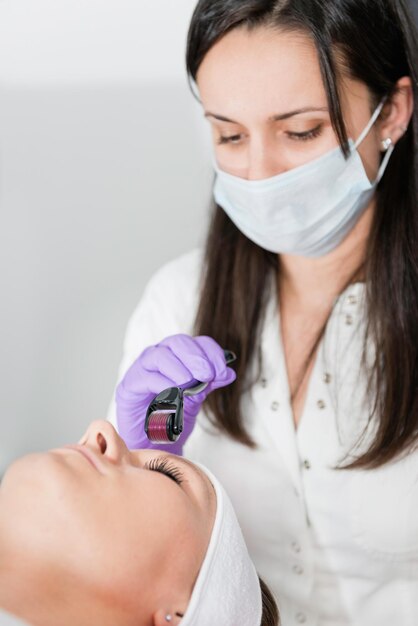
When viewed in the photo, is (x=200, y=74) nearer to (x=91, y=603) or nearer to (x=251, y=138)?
(x=251, y=138)

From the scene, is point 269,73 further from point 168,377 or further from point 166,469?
point 166,469

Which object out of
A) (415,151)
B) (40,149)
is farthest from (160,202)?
(415,151)

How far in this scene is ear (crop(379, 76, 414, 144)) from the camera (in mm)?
1621

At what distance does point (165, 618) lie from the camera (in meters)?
1.19

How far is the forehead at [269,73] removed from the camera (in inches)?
58.8

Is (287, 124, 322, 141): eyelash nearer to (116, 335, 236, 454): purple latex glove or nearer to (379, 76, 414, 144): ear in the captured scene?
(379, 76, 414, 144): ear

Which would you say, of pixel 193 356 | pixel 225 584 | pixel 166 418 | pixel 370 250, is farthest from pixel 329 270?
pixel 225 584

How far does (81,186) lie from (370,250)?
78 cm

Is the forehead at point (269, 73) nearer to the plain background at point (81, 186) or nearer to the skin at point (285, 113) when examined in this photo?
the skin at point (285, 113)

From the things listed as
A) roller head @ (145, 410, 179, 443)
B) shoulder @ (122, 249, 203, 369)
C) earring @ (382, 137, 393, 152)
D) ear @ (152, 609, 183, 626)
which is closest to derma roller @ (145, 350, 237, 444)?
roller head @ (145, 410, 179, 443)

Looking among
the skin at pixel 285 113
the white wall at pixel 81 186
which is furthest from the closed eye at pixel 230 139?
the white wall at pixel 81 186

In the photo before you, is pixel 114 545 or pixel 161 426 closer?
pixel 114 545

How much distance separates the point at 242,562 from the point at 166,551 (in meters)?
0.16

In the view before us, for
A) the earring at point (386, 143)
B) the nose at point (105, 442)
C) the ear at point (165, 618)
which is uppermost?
the earring at point (386, 143)
